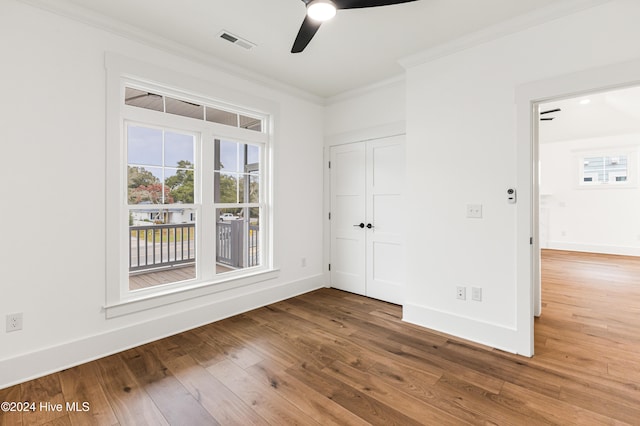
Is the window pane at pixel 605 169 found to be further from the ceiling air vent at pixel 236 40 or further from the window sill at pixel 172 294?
the ceiling air vent at pixel 236 40

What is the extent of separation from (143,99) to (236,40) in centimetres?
104

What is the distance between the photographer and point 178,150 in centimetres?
306

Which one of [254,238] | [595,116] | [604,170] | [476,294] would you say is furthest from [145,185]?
[604,170]

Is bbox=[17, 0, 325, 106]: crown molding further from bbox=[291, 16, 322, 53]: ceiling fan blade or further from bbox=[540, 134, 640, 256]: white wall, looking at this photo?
bbox=[540, 134, 640, 256]: white wall

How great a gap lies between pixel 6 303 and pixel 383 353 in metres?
2.82

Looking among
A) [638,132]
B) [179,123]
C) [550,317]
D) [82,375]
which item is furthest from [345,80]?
[638,132]

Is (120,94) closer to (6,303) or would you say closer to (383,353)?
(6,303)

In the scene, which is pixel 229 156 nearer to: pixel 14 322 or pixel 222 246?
pixel 222 246

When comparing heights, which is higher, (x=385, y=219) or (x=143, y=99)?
(x=143, y=99)

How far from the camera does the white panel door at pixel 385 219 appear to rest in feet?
12.2

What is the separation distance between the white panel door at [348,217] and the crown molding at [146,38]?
1.25 meters

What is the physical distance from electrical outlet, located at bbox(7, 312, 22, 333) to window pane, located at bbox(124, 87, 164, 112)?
187 centimetres

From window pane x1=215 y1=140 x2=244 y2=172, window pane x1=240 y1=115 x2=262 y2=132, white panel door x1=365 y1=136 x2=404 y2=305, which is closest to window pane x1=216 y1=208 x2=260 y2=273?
window pane x1=215 y1=140 x2=244 y2=172

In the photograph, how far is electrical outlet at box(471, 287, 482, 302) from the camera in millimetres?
2744
